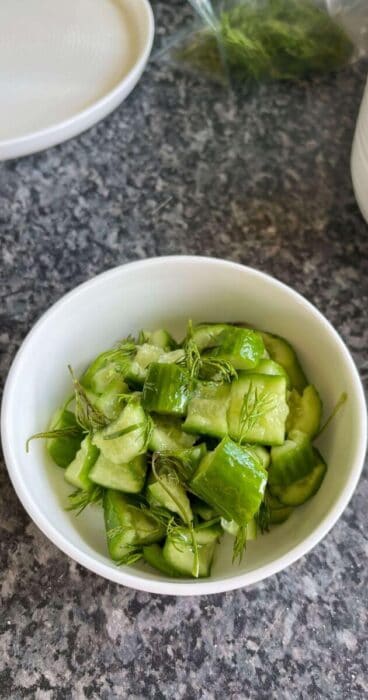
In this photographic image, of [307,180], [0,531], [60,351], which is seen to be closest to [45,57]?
[307,180]

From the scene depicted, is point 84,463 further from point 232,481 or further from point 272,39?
point 272,39

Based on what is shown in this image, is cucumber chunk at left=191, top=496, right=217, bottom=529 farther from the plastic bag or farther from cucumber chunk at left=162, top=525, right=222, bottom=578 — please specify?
the plastic bag

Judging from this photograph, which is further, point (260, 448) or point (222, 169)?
point (222, 169)

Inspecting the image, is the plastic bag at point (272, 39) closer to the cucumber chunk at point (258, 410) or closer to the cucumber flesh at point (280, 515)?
the cucumber chunk at point (258, 410)

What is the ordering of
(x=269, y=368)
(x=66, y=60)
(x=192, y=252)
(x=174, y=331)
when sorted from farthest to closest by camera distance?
(x=66, y=60) < (x=192, y=252) < (x=174, y=331) < (x=269, y=368)

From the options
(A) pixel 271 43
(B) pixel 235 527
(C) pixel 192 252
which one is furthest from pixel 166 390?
(A) pixel 271 43

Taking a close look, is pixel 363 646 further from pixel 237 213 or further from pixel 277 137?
pixel 277 137
